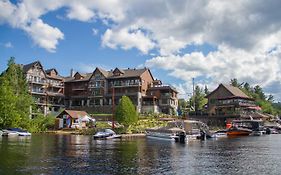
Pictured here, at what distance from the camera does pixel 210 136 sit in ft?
260

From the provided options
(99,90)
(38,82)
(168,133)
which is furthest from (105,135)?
(38,82)

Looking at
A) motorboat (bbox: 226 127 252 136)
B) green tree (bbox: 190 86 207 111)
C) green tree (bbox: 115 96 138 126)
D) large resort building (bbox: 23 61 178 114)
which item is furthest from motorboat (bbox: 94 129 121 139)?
green tree (bbox: 190 86 207 111)

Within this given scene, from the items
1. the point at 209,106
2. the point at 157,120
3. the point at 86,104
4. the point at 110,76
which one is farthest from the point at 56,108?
the point at 209,106

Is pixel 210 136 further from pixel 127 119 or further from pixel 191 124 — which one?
pixel 127 119

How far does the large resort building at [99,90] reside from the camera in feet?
403

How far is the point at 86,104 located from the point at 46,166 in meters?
102

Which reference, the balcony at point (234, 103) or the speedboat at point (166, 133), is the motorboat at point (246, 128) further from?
the speedboat at point (166, 133)

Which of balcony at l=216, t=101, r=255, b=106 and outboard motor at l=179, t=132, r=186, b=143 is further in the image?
balcony at l=216, t=101, r=255, b=106

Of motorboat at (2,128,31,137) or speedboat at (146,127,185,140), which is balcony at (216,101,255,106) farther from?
motorboat at (2,128,31,137)

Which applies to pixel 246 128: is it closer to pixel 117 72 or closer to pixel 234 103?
pixel 234 103

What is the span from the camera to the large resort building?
123 m

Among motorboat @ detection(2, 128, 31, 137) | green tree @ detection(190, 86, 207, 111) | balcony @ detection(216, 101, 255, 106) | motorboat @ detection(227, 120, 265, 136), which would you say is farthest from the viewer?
green tree @ detection(190, 86, 207, 111)

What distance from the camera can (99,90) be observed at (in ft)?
424

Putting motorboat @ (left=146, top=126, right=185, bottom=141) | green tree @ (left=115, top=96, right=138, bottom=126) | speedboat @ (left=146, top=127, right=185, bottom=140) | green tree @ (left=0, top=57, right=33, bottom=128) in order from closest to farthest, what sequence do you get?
motorboat @ (left=146, top=126, right=185, bottom=141), speedboat @ (left=146, top=127, right=185, bottom=140), green tree @ (left=0, top=57, right=33, bottom=128), green tree @ (left=115, top=96, right=138, bottom=126)
